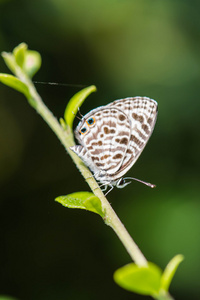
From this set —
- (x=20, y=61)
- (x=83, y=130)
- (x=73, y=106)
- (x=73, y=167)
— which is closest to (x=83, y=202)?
(x=73, y=106)

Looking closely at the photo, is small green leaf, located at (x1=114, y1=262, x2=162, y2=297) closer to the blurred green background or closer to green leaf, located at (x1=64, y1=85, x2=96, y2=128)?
green leaf, located at (x1=64, y1=85, x2=96, y2=128)

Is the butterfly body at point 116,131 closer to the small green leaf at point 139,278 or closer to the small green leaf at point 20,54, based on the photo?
the small green leaf at point 20,54

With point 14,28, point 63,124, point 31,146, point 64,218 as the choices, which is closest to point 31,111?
point 31,146

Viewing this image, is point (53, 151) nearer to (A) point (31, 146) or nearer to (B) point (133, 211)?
(A) point (31, 146)

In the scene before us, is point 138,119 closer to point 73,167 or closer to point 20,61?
point 20,61

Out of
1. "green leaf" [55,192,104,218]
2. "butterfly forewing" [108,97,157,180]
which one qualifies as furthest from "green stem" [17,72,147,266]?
"butterfly forewing" [108,97,157,180]

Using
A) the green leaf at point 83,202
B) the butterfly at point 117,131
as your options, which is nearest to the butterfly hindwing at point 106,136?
the butterfly at point 117,131
